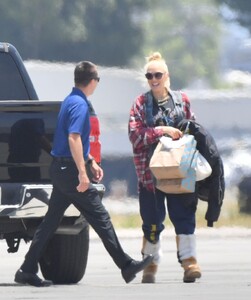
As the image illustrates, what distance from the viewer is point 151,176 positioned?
1223cm

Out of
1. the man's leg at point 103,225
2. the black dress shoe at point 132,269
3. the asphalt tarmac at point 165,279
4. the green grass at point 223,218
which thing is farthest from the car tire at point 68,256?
the green grass at point 223,218

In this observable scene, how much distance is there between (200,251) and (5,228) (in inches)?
223

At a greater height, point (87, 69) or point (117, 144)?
point (87, 69)

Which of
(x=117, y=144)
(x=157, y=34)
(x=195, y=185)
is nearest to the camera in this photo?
(x=195, y=185)

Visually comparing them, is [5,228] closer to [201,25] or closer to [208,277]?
[208,277]

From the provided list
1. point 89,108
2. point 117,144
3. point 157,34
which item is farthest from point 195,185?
point 157,34

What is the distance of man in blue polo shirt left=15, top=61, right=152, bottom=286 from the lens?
38.3ft

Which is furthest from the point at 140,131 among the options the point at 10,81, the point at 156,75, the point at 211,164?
the point at 10,81

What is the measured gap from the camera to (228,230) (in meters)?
22.2

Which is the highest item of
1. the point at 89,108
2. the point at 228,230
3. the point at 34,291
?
the point at 89,108

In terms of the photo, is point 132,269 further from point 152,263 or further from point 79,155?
point 79,155

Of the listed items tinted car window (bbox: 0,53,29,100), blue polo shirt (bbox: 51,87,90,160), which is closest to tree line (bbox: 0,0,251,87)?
tinted car window (bbox: 0,53,29,100)

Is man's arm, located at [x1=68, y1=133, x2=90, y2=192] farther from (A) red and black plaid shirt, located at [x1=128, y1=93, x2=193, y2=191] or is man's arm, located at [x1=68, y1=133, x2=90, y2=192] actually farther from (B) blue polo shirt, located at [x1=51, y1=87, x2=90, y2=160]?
(A) red and black plaid shirt, located at [x1=128, y1=93, x2=193, y2=191]

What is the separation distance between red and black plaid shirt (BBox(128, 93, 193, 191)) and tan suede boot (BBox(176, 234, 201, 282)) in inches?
17.0
